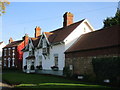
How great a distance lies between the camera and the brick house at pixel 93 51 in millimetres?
17531

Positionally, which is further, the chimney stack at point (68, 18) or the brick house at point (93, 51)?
the chimney stack at point (68, 18)

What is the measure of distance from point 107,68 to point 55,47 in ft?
41.9

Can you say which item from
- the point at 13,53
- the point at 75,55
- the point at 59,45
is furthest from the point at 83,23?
the point at 13,53

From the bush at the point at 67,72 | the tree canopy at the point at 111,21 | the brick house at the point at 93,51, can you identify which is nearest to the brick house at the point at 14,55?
the tree canopy at the point at 111,21

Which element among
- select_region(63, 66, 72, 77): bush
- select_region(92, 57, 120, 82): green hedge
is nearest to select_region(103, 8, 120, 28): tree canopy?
select_region(63, 66, 72, 77): bush

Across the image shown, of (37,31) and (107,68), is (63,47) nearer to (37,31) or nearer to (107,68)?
(107,68)

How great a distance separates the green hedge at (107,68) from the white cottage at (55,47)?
27.0ft

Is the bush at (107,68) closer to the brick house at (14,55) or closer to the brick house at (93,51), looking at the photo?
the brick house at (93,51)

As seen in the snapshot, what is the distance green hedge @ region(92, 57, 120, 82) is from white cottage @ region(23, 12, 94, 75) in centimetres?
823

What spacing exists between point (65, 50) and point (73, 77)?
454 centimetres

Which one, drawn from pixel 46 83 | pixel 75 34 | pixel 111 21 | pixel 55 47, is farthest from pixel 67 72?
pixel 111 21

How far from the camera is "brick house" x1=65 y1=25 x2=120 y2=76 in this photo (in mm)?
17531

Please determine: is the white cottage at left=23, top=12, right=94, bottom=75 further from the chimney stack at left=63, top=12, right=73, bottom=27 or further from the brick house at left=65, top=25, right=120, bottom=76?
the brick house at left=65, top=25, right=120, bottom=76

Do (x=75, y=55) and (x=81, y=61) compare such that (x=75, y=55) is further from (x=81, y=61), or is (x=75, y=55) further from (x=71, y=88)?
(x=71, y=88)
